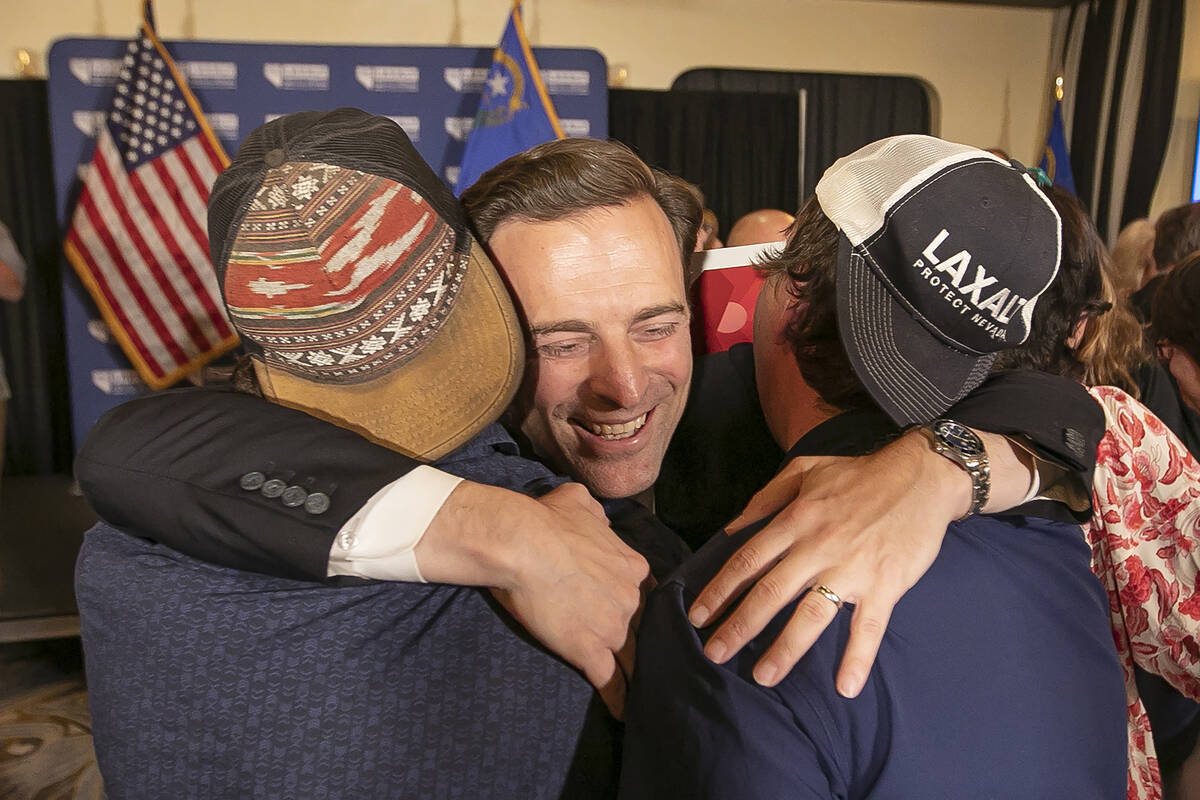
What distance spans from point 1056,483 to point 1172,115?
616cm

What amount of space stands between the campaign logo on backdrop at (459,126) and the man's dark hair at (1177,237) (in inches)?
127

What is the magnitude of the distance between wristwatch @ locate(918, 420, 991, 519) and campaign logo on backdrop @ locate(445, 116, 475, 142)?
4.22 metres

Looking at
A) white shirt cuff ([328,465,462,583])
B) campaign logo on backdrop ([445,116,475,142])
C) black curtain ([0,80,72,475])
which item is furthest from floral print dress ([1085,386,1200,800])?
black curtain ([0,80,72,475])

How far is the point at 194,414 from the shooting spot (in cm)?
93

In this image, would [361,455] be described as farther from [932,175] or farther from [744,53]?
[744,53]


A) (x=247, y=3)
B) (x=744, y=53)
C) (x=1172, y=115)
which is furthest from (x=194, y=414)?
(x=1172, y=115)

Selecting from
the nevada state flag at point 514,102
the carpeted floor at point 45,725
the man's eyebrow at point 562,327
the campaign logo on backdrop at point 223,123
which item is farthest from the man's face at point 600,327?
the campaign logo on backdrop at point 223,123

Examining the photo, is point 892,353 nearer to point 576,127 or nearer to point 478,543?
point 478,543

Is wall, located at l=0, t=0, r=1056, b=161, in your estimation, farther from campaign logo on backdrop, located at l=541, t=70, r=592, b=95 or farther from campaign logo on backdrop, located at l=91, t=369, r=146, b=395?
campaign logo on backdrop, located at l=91, t=369, r=146, b=395

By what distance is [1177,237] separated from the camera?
3.20 metres

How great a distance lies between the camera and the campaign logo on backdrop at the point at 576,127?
4.73 metres

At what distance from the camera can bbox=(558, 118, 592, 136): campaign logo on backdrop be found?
473cm

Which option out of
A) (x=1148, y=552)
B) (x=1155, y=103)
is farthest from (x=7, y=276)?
(x=1155, y=103)

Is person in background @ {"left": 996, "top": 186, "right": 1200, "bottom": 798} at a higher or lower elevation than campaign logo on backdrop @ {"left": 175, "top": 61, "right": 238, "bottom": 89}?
lower
